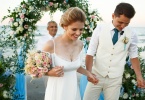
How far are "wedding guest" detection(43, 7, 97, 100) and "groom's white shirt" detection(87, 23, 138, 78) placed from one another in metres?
0.42

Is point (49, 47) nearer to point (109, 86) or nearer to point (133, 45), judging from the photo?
point (109, 86)

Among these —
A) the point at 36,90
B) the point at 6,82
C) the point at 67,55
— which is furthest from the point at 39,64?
the point at 36,90

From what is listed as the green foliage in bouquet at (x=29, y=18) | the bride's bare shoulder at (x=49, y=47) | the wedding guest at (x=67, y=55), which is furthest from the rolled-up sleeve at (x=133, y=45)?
the green foliage in bouquet at (x=29, y=18)

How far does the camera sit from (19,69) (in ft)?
14.9

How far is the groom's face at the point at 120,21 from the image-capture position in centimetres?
290

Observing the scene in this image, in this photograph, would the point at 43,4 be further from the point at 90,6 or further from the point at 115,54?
the point at 115,54

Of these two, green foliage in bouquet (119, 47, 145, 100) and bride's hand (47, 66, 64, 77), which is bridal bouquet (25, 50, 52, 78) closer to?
bride's hand (47, 66, 64, 77)

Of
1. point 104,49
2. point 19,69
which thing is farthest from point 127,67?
point 19,69

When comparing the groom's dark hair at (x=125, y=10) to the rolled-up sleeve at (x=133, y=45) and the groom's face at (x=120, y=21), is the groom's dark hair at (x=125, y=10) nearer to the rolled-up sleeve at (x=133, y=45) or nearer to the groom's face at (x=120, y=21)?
the groom's face at (x=120, y=21)

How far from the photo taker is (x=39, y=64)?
2467mm

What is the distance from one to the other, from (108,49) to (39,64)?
102 cm

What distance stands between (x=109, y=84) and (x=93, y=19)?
7.11 feet

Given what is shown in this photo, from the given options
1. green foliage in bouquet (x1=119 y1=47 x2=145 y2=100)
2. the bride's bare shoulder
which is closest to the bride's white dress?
the bride's bare shoulder

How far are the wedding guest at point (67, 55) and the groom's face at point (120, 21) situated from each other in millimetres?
530
